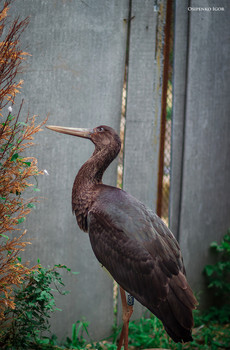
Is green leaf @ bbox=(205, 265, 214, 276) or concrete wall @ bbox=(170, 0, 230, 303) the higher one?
concrete wall @ bbox=(170, 0, 230, 303)

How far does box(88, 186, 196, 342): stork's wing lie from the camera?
235 centimetres

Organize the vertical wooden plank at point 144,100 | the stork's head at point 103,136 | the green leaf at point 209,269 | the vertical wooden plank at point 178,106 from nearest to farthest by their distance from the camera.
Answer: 1. the stork's head at point 103,136
2. the vertical wooden plank at point 144,100
3. the vertical wooden plank at point 178,106
4. the green leaf at point 209,269

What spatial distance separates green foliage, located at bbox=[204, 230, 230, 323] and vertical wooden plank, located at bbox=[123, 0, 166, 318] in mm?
898

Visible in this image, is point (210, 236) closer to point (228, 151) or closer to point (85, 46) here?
point (228, 151)

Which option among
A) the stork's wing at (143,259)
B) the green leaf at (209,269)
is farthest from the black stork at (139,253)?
the green leaf at (209,269)

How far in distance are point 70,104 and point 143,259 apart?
4.24ft

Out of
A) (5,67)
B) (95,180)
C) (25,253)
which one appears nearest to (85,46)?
(5,67)

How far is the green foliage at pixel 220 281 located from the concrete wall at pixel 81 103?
918 millimetres

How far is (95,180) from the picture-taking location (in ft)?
8.75

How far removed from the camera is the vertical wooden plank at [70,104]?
2.92m

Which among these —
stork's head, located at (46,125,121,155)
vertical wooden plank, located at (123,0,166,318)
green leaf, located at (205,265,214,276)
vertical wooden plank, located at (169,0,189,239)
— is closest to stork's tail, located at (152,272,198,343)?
stork's head, located at (46,125,121,155)

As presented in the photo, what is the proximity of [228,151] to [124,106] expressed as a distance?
1.26 meters

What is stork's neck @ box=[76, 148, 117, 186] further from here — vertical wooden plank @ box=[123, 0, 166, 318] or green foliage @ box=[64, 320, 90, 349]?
green foliage @ box=[64, 320, 90, 349]

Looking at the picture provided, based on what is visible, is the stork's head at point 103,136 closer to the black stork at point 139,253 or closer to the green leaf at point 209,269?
the black stork at point 139,253
